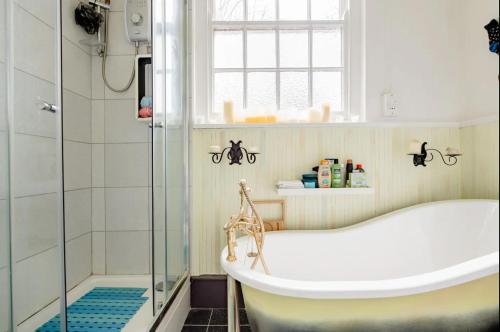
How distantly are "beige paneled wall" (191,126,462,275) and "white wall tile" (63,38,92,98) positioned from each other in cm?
84

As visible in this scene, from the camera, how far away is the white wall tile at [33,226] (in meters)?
1.01

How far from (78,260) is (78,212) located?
312mm

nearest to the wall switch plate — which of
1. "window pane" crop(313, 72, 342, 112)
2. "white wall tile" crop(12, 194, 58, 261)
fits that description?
"window pane" crop(313, 72, 342, 112)

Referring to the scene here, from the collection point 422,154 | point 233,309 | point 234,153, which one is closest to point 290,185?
point 234,153

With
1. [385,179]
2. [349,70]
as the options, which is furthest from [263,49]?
[385,179]

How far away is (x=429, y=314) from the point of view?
90 cm

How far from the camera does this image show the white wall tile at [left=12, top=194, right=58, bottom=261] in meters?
1.01

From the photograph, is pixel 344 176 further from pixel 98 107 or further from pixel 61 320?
pixel 98 107

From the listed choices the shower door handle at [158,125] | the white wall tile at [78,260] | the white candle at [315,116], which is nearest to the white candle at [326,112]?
the white candle at [315,116]

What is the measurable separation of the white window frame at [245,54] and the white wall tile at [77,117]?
0.76 m

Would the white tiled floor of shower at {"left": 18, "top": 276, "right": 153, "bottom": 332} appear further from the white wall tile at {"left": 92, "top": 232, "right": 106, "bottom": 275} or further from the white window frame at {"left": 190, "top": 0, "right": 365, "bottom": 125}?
the white window frame at {"left": 190, "top": 0, "right": 365, "bottom": 125}

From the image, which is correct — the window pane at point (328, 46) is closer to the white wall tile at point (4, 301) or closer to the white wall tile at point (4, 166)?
the white wall tile at point (4, 166)

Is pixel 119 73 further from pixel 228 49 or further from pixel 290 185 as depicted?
pixel 290 185

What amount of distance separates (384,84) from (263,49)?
851 millimetres
